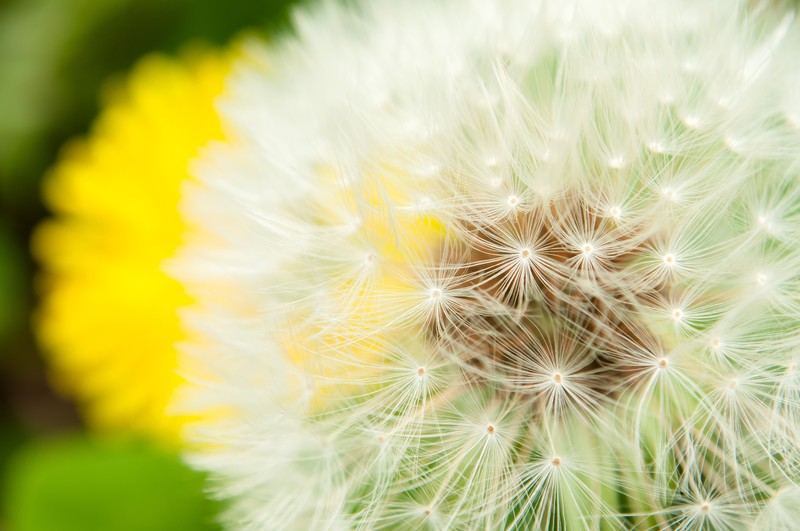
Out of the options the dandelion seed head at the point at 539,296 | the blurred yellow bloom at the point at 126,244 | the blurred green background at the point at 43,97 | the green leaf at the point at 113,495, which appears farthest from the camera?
the blurred green background at the point at 43,97

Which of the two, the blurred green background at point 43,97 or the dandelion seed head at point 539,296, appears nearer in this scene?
the dandelion seed head at point 539,296

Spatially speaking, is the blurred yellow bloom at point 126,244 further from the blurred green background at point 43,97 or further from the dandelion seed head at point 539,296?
the dandelion seed head at point 539,296

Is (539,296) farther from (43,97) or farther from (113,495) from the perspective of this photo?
(43,97)

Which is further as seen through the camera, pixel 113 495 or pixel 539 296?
pixel 113 495

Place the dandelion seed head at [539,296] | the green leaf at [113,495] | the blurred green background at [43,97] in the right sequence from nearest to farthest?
the dandelion seed head at [539,296]
the green leaf at [113,495]
the blurred green background at [43,97]

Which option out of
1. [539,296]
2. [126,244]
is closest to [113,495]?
[126,244]

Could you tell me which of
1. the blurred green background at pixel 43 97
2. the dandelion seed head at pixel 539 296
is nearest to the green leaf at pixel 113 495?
the blurred green background at pixel 43 97

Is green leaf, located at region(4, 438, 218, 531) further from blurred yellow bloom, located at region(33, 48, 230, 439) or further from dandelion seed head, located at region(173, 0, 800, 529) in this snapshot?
dandelion seed head, located at region(173, 0, 800, 529)

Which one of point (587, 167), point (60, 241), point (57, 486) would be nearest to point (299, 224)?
point (587, 167)

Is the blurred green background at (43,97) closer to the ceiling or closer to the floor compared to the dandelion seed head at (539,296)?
closer to the ceiling
